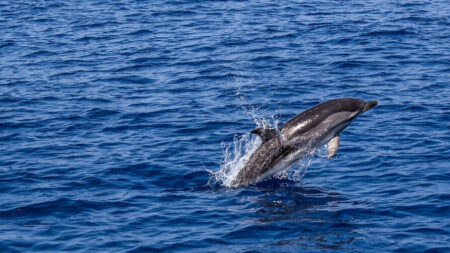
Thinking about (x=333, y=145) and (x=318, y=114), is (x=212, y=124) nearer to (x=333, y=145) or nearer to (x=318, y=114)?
(x=333, y=145)

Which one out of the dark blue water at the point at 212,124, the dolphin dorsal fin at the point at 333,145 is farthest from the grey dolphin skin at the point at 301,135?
the dark blue water at the point at 212,124

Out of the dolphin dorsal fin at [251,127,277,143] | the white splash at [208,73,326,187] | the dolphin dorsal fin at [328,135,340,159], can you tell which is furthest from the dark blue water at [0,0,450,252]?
the dolphin dorsal fin at [251,127,277,143]

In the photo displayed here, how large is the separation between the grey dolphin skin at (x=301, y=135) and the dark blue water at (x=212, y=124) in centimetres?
56

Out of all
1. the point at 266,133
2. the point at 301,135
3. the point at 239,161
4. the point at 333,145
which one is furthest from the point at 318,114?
the point at 239,161

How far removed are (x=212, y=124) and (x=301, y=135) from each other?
18.2ft

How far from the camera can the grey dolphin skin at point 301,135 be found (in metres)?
17.8

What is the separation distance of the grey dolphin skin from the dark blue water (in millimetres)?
558

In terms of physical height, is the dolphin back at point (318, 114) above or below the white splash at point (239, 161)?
above

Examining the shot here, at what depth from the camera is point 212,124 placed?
75.2 feet

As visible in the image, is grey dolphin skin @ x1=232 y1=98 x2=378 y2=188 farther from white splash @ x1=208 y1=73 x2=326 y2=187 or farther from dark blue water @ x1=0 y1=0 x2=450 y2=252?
dark blue water @ x1=0 y1=0 x2=450 y2=252

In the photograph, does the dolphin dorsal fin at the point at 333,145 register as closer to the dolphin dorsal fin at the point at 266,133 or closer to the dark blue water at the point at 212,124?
the dark blue water at the point at 212,124

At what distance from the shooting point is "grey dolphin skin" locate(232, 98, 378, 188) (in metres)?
17.8

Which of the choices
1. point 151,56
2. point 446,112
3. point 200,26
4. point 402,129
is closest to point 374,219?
point 402,129

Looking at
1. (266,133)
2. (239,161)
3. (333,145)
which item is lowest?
(239,161)
